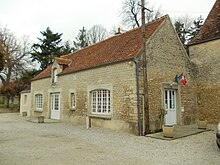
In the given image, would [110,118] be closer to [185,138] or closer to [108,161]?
[185,138]

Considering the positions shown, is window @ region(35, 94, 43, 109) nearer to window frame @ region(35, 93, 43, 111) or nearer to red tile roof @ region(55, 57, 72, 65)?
window frame @ region(35, 93, 43, 111)

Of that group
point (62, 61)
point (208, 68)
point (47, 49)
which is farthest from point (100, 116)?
point (47, 49)

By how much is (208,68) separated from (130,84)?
266 inches

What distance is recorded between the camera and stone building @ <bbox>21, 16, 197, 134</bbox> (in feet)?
34.5

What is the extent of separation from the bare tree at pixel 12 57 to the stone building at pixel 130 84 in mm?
18361

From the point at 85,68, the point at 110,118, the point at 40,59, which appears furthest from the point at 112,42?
the point at 40,59

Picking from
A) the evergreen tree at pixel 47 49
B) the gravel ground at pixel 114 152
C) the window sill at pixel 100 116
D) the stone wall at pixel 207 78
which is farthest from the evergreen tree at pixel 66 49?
the gravel ground at pixel 114 152

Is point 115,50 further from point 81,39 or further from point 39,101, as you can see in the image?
point 81,39

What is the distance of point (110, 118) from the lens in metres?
11.5

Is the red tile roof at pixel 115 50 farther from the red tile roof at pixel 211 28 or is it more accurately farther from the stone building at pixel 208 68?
the stone building at pixel 208 68

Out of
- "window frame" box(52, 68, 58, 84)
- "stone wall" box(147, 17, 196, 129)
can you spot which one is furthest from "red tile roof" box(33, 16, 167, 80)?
"window frame" box(52, 68, 58, 84)

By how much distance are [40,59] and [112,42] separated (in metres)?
19.6

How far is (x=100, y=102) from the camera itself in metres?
12.5

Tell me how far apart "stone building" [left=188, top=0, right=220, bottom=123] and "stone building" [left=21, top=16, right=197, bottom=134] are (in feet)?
2.12
